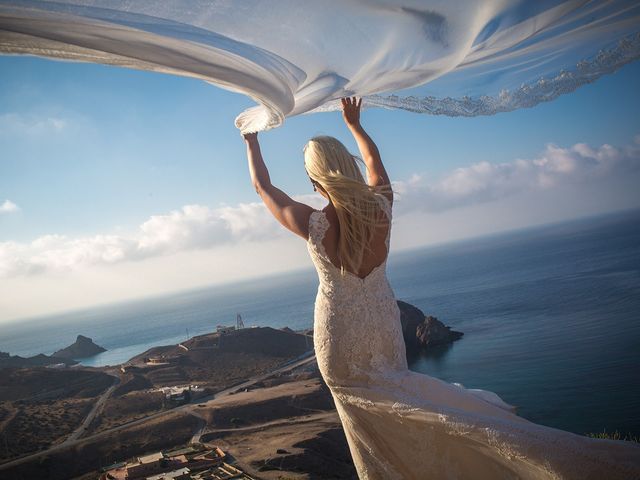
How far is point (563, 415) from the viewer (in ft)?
69.4

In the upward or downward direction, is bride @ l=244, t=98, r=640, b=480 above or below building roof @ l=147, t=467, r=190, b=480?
above

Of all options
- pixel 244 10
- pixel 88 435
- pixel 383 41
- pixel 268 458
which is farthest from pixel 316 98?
pixel 88 435

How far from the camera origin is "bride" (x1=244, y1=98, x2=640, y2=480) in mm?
1843

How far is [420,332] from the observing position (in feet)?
124

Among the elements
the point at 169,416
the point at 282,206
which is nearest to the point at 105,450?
the point at 169,416

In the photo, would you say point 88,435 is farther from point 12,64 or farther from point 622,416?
point 622,416

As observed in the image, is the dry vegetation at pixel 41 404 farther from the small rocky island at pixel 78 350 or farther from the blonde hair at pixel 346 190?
the small rocky island at pixel 78 350

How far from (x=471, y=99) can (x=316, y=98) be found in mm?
1418

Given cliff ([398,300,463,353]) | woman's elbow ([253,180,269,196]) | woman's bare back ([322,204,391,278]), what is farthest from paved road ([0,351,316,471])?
woman's bare back ([322,204,391,278])

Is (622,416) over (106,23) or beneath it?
beneath

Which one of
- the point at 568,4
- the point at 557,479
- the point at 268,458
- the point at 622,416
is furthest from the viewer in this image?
the point at 622,416

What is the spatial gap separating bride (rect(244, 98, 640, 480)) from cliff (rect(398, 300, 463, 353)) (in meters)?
35.7

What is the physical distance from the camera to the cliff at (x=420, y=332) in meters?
37.3

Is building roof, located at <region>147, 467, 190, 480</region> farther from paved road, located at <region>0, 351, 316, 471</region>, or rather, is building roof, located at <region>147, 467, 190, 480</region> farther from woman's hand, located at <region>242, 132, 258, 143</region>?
woman's hand, located at <region>242, 132, 258, 143</region>
